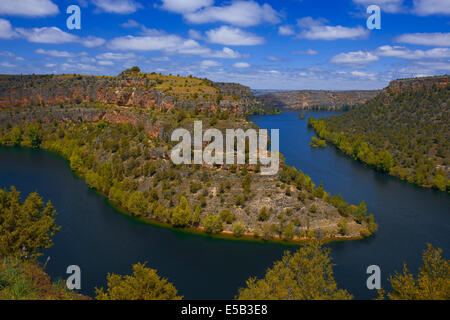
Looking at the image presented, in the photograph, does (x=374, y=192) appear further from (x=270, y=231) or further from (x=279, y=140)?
(x=279, y=140)

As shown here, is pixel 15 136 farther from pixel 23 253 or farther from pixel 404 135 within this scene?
pixel 404 135

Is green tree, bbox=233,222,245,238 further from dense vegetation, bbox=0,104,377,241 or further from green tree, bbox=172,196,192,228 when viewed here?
green tree, bbox=172,196,192,228

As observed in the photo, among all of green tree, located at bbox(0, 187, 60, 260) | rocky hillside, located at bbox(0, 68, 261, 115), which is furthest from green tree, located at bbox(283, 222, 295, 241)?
rocky hillside, located at bbox(0, 68, 261, 115)

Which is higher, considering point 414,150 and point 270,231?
point 414,150

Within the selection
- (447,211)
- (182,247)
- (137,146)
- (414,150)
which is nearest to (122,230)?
(182,247)

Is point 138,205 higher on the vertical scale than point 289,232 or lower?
higher

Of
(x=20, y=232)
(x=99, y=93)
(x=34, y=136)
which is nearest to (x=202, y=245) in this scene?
(x=20, y=232)
